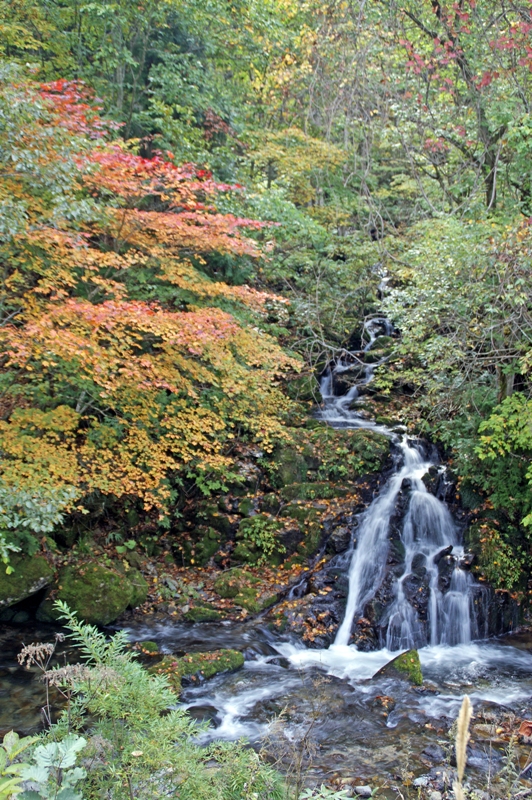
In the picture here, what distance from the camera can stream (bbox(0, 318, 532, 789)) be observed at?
17.9 feet

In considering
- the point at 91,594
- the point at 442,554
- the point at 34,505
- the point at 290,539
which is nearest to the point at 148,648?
the point at 91,594

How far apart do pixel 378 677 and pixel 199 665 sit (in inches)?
89.1

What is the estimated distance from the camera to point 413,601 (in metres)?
8.65

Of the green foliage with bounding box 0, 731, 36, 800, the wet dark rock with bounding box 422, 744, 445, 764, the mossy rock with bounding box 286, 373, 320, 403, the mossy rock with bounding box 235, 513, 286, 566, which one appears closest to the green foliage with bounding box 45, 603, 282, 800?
the green foliage with bounding box 0, 731, 36, 800

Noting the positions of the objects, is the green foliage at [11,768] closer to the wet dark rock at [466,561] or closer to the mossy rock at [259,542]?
the mossy rock at [259,542]

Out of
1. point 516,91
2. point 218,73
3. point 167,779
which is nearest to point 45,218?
point 167,779

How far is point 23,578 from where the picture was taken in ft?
24.6

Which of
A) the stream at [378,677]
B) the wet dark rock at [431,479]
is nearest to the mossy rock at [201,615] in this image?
the stream at [378,677]

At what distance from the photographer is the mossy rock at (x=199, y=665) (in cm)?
669

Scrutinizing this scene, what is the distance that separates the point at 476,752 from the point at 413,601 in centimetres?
328

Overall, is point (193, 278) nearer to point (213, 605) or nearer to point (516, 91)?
point (213, 605)

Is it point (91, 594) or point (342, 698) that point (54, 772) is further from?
point (91, 594)

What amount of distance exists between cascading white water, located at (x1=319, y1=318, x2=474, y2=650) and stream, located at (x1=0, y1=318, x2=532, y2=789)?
0.06 feet

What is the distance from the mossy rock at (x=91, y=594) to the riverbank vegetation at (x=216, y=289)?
4cm
